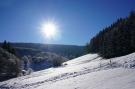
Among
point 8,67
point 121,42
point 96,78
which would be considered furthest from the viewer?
point 8,67

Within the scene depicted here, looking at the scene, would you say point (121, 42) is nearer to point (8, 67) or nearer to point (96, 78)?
point (8, 67)

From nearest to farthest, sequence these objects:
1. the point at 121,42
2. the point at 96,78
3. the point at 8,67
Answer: the point at 96,78
the point at 121,42
the point at 8,67

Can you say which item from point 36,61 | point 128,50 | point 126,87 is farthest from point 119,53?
point 36,61

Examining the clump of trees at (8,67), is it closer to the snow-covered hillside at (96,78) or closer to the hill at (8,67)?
the hill at (8,67)

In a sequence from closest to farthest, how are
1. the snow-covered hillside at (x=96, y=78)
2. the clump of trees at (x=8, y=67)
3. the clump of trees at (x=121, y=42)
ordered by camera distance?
the snow-covered hillside at (x=96, y=78)
the clump of trees at (x=121, y=42)
the clump of trees at (x=8, y=67)

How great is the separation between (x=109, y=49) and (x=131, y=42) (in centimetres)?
965

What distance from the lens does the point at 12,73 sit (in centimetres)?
6912

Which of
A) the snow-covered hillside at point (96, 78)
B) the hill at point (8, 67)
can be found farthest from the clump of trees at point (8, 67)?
the snow-covered hillside at point (96, 78)

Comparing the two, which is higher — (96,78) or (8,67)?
(8,67)

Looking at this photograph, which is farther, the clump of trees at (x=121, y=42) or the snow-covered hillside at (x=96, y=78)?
the clump of trees at (x=121, y=42)

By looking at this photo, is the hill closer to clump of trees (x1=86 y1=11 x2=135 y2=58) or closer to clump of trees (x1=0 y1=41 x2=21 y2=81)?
clump of trees (x1=0 y1=41 x2=21 y2=81)

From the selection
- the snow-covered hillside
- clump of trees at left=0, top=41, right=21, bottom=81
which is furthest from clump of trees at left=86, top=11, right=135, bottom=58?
clump of trees at left=0, top=41, right=21, bottom=81

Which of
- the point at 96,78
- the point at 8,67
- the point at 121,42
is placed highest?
the point at 121,42

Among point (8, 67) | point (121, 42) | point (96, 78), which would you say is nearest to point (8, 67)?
point (8, 67)
